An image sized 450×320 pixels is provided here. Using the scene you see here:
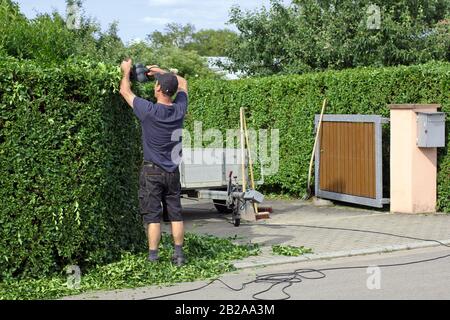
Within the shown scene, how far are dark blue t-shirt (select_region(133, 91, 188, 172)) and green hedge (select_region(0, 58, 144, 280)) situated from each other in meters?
0.35

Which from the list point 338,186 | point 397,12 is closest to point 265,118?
point 338,186

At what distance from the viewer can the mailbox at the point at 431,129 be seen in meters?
12.9

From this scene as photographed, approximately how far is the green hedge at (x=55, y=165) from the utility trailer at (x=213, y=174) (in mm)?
5019

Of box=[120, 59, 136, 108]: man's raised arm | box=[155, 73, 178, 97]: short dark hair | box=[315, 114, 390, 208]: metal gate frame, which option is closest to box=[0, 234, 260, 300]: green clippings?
box=[120, 59, 136, 108]: man's raised arm

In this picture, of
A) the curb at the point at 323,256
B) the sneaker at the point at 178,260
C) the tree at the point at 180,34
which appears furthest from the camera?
the tree at the point at 180,34

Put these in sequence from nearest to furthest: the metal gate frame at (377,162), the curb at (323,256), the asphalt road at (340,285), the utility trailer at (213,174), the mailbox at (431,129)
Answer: the asphalt road at (340,285) < the curb at (323,256) < the mailbox at (431,129) < the utility trailer at (213,174) < the metal gate frame at (377,162)

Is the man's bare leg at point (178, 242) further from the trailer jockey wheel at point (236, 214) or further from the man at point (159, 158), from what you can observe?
the trailer jockey wheel at point (236, 214)

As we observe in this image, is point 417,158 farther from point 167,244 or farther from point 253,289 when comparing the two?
point 253,289

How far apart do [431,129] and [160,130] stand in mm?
6358

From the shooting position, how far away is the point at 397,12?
70.9ft

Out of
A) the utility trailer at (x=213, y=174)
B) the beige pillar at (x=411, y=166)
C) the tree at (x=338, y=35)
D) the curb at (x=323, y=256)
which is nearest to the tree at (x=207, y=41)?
the tree at (x=338, y=35)

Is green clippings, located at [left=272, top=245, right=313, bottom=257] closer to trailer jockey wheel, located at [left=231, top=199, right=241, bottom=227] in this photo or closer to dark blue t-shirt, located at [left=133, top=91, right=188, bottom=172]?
dark blue t-shirt, located at [left=133, top=91, right=188, bottom=172]

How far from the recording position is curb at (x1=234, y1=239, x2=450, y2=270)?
884 centimetres

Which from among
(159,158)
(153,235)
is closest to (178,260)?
(153,235)
